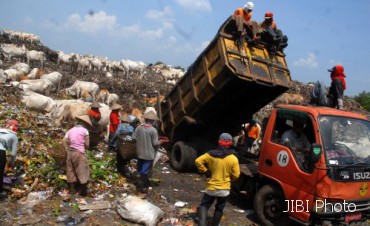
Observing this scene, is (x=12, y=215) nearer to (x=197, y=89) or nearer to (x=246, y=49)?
(x=197, y=89)

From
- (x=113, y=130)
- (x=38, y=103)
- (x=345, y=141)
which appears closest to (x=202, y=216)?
(x=345, y=141)

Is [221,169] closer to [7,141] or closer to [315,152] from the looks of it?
[315,152]

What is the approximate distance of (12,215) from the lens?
5.31 meters

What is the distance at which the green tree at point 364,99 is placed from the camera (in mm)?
21303

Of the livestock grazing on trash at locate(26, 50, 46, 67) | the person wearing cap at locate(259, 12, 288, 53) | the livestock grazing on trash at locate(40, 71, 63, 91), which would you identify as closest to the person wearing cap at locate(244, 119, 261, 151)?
A: the person wearing cap at locate(259, 12, 288, 53)

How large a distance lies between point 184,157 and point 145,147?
5.79ft

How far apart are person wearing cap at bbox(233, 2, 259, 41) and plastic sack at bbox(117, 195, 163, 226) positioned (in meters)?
3.57

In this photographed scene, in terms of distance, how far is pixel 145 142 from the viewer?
6.50 meters

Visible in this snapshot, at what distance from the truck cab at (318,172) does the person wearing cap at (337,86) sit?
167 cm

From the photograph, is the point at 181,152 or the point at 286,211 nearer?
the point at 286,211

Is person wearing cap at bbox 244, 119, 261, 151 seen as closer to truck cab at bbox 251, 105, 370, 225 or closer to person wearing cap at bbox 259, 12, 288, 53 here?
person wearing cap at bbox 259, 12, 288, 53

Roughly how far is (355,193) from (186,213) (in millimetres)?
2655

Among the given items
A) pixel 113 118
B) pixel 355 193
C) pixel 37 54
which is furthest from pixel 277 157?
pixel 37 54

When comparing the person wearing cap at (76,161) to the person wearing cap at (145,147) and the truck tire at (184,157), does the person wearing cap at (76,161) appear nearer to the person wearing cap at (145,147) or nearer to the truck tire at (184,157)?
the person wearing cap at (145,147)
